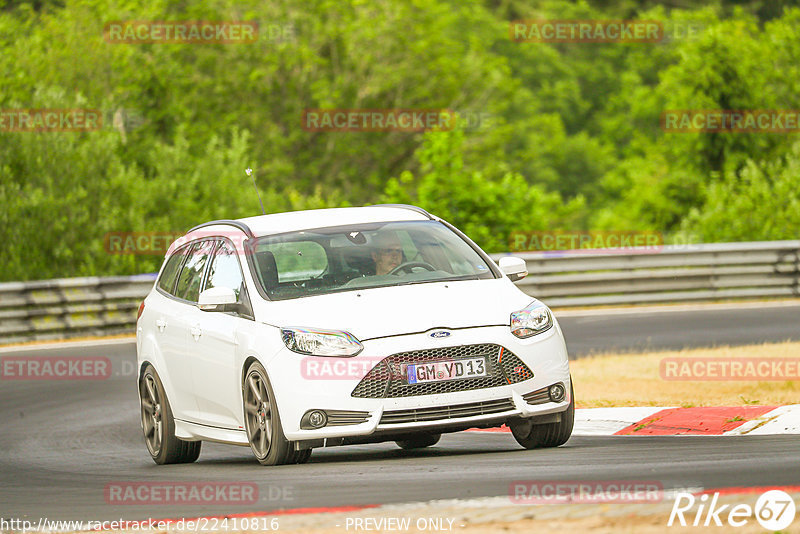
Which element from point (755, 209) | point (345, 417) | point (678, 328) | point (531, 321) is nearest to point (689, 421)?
point (531, 321)

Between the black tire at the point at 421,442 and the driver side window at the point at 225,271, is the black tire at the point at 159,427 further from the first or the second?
the black tire at the point at 421,442

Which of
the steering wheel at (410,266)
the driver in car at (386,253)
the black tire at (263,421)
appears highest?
the driver in car at (386,253)

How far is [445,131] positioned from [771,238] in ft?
23.0

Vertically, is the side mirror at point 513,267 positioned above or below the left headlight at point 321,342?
above

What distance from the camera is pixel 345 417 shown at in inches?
337

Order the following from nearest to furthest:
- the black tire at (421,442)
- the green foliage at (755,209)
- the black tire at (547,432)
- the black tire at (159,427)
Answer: the black tire at (547,432) < the black tire at (159,427) < the black tire at (421,442) < the green foliage at (755,209)

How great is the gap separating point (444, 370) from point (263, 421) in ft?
3.98

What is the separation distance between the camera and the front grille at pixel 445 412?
28.0ft

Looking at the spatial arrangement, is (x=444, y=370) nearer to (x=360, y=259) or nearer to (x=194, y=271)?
(x=360, y=259)

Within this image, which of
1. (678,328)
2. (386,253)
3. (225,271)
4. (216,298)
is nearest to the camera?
(216,298)

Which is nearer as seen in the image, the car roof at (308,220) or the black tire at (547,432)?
the black tire at (547,432)

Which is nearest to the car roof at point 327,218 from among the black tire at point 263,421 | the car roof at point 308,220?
the car roof at point 308,220

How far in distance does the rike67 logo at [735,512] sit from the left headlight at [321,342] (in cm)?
281

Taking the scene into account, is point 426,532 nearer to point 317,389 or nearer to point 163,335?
point 317,389
